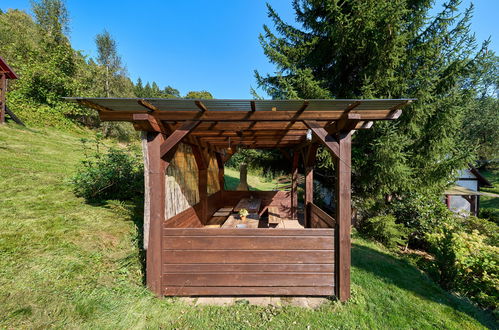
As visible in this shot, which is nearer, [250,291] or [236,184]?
[250,291]

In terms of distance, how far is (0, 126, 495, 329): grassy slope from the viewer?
89.8 inches

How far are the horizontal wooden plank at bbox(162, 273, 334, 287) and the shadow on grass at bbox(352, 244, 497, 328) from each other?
1.69 m

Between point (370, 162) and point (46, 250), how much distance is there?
748cm

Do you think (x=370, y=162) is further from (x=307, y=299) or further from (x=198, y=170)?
(x=198, y=170)

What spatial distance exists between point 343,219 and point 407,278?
2.34 metres

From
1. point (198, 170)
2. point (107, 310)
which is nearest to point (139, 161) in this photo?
point (198, 170)

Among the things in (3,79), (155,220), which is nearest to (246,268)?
(155,220)

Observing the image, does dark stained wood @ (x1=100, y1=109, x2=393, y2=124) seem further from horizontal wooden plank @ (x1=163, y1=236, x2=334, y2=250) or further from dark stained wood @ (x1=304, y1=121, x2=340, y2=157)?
horizontal wooden plank @ (x1=163, y1=236, x2=334, y2=250)

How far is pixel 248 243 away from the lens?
2980 millimetres

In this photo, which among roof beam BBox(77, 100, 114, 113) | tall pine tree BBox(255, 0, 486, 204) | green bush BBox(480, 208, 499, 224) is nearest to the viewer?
roof beam BBox(77, 100, 114, 113)

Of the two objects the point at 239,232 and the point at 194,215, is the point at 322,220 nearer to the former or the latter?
the point at 239,232

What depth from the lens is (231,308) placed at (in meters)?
2.76

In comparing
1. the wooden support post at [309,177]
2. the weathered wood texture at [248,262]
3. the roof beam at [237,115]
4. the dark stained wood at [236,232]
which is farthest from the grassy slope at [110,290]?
the roof beam at [237,115]

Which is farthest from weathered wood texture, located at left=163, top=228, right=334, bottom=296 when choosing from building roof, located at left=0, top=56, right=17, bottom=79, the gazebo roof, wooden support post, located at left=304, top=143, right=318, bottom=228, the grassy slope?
building roof, located at left=0, top=56, right=17, bottom=79
